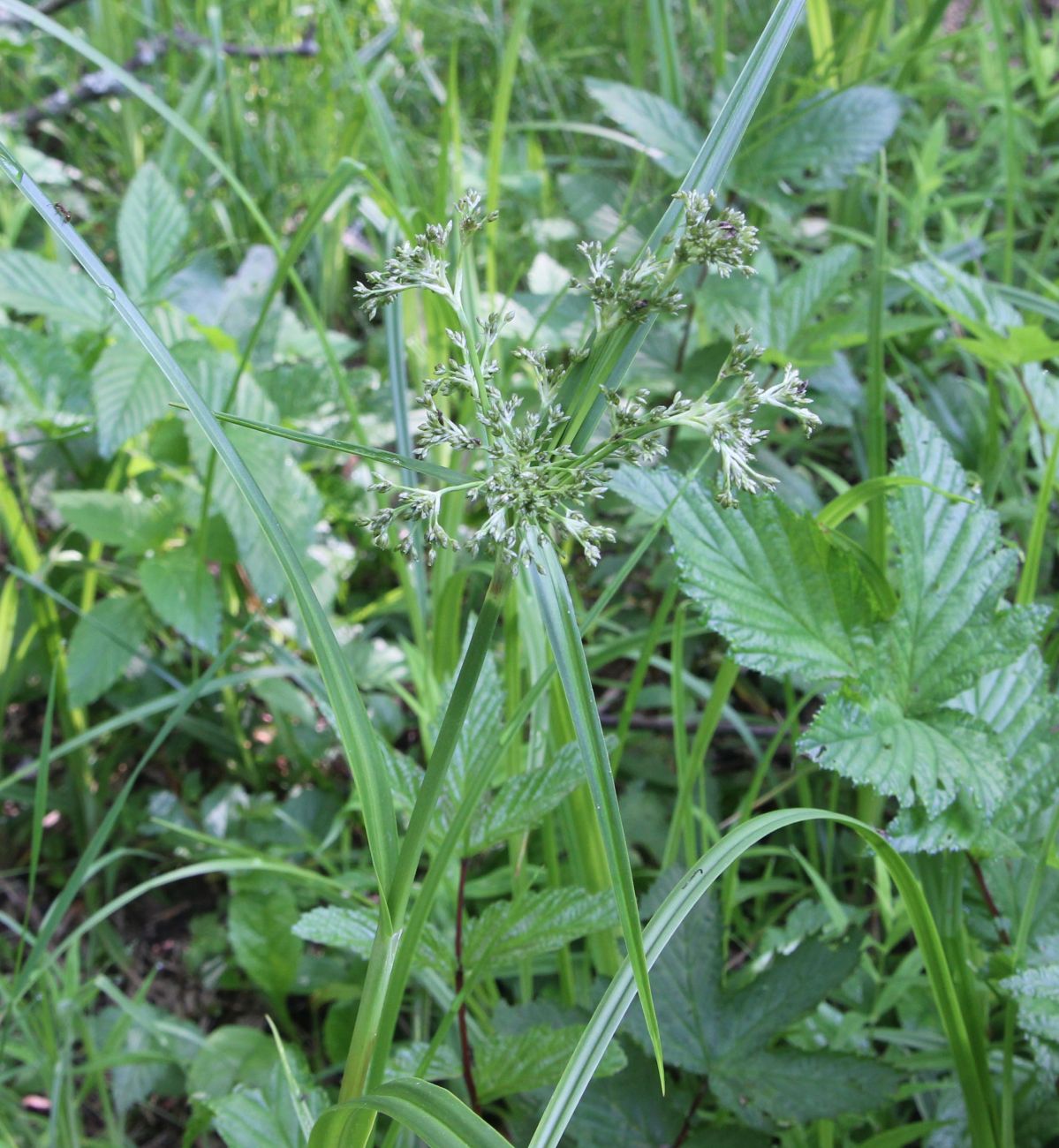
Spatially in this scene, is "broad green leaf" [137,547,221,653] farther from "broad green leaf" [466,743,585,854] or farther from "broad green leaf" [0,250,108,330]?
"broad green leaf" [466,743,585,854]

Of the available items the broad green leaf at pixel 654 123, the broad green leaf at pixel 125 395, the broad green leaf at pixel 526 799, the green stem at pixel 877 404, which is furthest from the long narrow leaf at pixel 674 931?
the broad green leaf at pixel 654 123

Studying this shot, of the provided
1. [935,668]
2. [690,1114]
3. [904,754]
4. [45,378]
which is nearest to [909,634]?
[935,668]

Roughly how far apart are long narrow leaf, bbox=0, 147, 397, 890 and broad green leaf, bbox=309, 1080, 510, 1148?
0.13m

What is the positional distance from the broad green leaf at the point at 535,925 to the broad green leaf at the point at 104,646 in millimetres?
879

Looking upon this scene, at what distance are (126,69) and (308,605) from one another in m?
2.78

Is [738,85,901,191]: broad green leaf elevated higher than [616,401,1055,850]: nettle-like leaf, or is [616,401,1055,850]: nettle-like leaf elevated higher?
[738,85,901,191]: broad green leaf

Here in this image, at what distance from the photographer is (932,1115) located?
1197 millimetres

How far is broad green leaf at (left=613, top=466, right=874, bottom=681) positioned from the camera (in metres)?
1.05

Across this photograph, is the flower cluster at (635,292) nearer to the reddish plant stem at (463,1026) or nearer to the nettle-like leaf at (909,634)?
the nettle-like leaf at (909,634)

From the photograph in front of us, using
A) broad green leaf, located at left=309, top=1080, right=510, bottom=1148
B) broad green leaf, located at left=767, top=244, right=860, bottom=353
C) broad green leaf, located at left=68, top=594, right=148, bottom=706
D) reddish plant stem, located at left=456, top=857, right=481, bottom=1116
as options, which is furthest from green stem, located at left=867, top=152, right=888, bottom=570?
broad green leaf, located at left=68, top=594, right=148, bottom=706

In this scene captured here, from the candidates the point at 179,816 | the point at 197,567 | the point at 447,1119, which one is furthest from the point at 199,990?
the point at 447,1119

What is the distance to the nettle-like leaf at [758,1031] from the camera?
102cm

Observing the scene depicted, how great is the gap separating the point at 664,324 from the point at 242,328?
87 centimetres

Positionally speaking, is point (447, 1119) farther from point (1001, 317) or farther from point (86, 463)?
point (86, 463)
